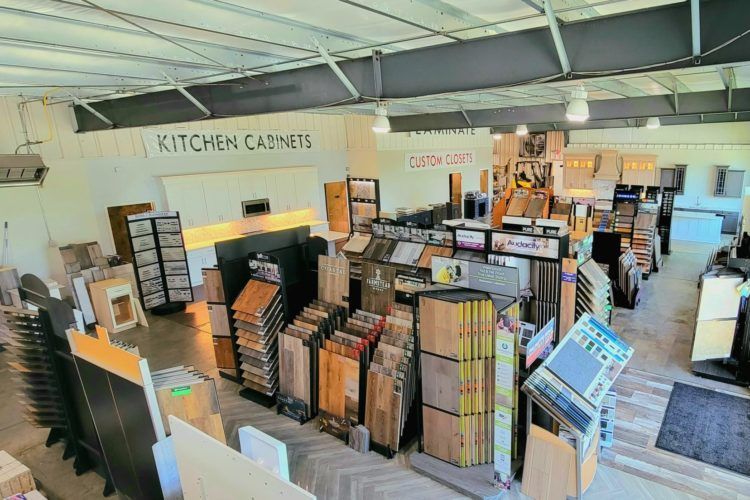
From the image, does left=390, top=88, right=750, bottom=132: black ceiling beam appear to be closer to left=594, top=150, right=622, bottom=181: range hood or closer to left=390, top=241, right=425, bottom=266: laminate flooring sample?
left=594, top=150, right=622, bottom=181: range hood

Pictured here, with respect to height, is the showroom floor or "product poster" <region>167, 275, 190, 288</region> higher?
"product poster" <region>167, 275, 190, 288</region>

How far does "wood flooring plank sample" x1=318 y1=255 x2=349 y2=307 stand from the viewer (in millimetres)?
5609

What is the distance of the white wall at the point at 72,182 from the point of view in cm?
720

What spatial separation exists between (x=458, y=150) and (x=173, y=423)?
554 inches

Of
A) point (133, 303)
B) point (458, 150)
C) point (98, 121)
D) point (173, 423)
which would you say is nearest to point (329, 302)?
point (173, 423)

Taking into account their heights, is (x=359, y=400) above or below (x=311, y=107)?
below

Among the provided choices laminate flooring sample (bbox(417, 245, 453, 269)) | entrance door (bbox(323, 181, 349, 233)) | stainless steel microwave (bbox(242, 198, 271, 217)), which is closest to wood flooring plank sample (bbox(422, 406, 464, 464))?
laminate flooring sample (bbox(417, 245, 453, 269))

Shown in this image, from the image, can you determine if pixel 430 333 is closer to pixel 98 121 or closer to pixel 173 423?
pixel 173 423

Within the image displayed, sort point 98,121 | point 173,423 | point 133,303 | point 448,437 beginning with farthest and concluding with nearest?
point 133,303 → point 98,121 → point 448,437 → point 173,423

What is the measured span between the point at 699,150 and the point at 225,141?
42.9 ft

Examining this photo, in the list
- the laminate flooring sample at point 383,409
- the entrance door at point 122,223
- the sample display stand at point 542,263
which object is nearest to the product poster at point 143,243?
the entrance door at point 122,223

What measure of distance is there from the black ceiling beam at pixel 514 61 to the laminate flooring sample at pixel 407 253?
2.35m

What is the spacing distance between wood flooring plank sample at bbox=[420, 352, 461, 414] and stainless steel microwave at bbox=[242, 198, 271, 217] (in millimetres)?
7109

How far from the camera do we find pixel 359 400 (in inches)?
183
